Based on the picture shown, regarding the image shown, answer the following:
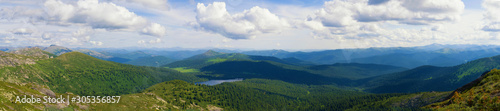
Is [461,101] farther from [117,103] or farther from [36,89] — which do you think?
[36,89]

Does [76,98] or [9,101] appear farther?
[76,98]

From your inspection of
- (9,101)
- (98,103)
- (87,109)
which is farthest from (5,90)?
(98,103)

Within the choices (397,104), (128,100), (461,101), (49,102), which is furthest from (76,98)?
(397,104)

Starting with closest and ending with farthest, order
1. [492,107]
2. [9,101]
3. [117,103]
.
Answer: [492,107] → [9,101] → [117,103]

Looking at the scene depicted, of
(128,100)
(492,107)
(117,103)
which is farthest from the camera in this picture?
(128,100)

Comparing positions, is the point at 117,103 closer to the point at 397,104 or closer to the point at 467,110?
the point at 467,110

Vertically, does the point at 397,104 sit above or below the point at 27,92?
below

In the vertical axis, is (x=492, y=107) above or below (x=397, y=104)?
above

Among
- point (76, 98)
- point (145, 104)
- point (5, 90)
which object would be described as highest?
point (5, 90)

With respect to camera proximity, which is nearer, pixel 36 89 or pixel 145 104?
pixel 36 89
